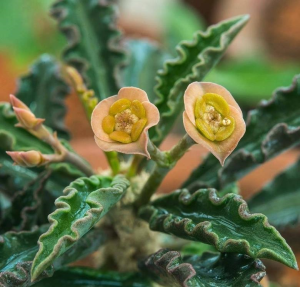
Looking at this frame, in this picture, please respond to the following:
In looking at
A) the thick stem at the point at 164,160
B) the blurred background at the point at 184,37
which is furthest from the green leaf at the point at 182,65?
the blurred background at the point at 184,37

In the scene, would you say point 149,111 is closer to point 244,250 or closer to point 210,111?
point 210,111

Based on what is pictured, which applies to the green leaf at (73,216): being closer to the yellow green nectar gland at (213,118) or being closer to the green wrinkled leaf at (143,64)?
the yellow green nectar gland at (213,118)

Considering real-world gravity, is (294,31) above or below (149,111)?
below

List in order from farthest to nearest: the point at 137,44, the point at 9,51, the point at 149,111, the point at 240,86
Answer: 1. the point at 9,51
2. the point at 240,86
3. the point at 137,44
4. the point at 149,111

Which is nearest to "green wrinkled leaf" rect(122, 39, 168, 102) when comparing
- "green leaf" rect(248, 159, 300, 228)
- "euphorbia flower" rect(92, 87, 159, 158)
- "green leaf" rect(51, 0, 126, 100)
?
"green leaf" rect(51, 0, 126, 100)

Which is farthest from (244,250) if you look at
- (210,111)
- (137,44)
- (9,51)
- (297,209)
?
(9,51)
